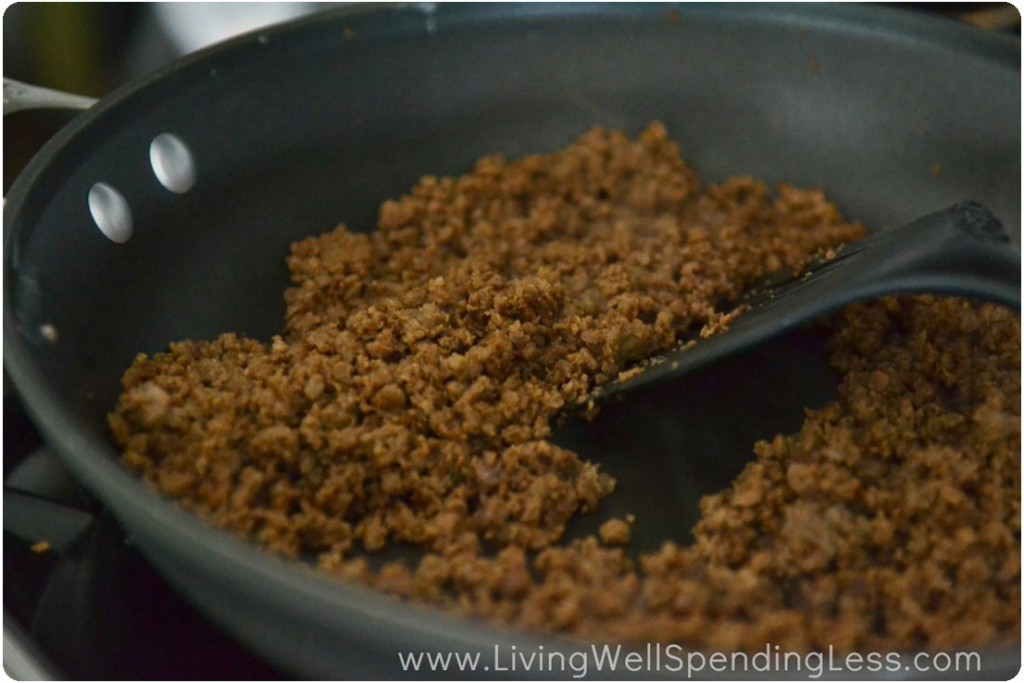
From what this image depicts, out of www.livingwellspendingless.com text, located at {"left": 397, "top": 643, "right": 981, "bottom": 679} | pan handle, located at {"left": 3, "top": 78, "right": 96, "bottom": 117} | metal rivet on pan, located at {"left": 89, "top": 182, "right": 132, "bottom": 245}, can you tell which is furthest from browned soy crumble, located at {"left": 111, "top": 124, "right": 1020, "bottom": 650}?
pan handle, located at {"left": 3, "top": 78, "right": 96, "bottom": 117}

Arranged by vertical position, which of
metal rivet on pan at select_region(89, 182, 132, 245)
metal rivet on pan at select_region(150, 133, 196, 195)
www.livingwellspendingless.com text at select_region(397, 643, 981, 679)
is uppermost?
metal rivet on pan at select_region(150, 133, 196, 195)

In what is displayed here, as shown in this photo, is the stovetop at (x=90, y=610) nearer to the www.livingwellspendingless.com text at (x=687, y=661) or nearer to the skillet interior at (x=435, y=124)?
the skillet interior at (x=435, y=124)

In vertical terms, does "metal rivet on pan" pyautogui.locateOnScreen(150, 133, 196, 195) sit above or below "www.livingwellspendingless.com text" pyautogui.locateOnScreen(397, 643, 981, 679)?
above

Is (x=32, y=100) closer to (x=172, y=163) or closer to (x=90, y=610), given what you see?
(x=172, y=163)

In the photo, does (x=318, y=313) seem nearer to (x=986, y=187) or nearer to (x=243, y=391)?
(x=243, y=391)

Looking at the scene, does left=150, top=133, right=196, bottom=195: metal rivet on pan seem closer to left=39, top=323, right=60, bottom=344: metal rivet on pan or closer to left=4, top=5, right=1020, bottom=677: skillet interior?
left=4, top=5, right=1020, bottom=677: skillet interior
